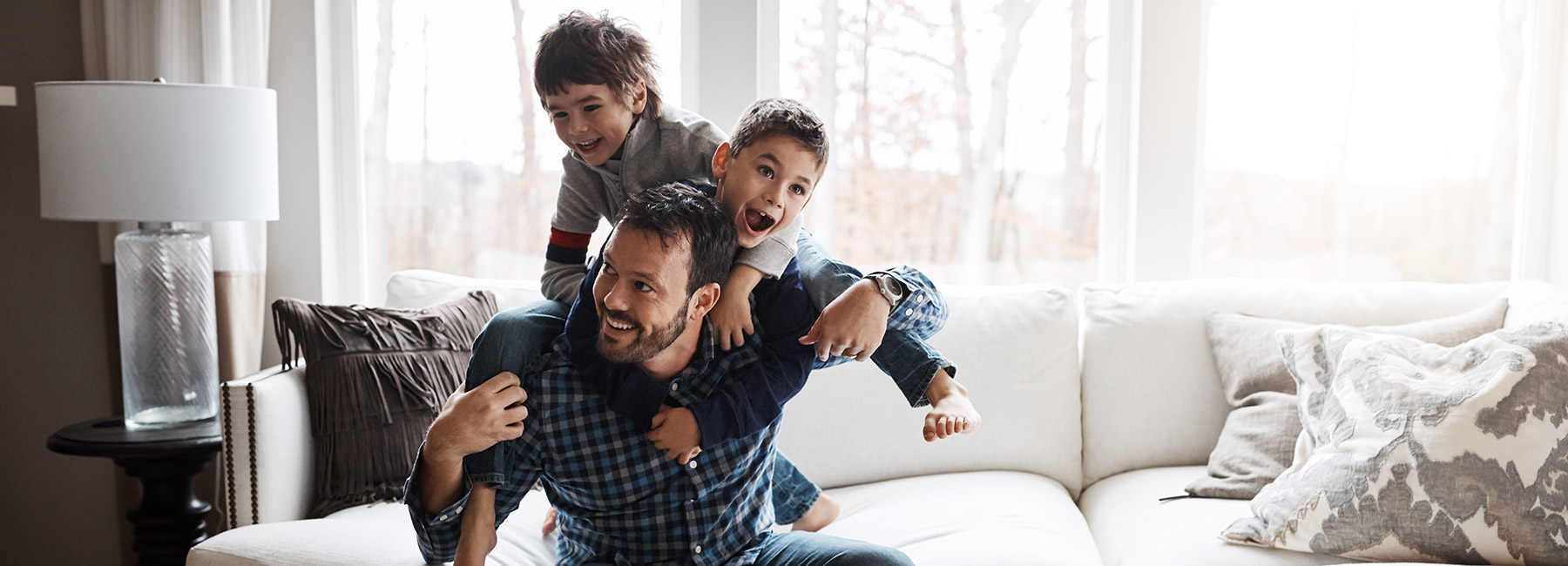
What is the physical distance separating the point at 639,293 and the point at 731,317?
15 centimetres

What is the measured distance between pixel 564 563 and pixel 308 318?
0.80 meters

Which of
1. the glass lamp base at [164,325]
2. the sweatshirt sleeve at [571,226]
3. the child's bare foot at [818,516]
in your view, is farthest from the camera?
the glass lamp base at [164,325]

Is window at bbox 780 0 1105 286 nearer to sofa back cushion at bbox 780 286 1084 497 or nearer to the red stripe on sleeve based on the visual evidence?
sofa back cushion at bbox 780 286 1084 497

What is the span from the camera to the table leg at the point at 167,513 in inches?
84.3

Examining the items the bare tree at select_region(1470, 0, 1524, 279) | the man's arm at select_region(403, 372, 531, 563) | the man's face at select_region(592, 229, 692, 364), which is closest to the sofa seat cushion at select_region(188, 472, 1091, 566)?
the man's arm at select_region(403, 372, 531, 563)

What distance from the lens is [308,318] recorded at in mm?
1905

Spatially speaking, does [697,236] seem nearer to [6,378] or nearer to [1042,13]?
[1042,13]

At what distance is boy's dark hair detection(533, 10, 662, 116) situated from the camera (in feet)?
4.31

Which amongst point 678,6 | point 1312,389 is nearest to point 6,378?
point 678,6

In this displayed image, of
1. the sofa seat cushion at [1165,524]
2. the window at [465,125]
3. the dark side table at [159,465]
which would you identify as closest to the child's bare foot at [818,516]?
the sofa seat cushion at [1165,524]

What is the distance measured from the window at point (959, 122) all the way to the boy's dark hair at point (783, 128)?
1439mm

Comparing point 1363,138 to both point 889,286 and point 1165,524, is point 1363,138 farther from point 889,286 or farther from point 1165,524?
point 889,286

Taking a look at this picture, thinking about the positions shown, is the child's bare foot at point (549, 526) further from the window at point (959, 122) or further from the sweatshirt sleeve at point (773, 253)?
the window at point (959, 122)

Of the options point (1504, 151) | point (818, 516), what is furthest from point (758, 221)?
point (1504, 151)
